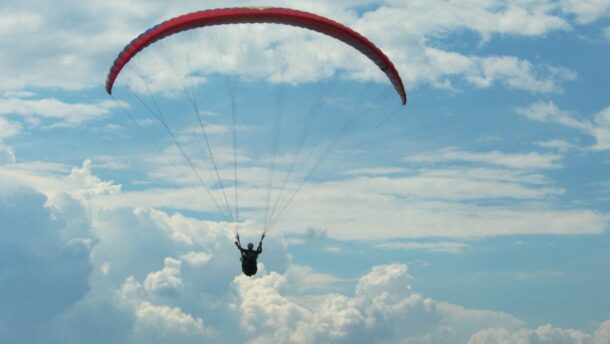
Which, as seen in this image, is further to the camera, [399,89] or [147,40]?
[399,89]

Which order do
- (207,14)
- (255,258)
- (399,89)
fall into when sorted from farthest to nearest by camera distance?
(399,89), (255,258), (207,14)

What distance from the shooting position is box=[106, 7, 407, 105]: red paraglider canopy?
43500 millimetres

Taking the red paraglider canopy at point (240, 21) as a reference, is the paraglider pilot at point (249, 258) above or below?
below

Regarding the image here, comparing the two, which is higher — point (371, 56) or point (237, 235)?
point (371, 56)

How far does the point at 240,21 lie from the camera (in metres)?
44.3

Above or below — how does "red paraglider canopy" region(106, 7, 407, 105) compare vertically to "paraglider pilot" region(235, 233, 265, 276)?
above

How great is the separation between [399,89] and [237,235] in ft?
41.9

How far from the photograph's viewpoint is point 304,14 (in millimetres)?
44406

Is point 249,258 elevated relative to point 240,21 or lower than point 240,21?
lower

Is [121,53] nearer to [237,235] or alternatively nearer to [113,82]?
[113,82]

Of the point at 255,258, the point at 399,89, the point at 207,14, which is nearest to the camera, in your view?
the point at 207,14

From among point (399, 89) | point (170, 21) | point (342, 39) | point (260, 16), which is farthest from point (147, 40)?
point (399, 89)

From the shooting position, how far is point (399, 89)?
164 feet

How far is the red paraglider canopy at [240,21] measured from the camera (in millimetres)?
43500
